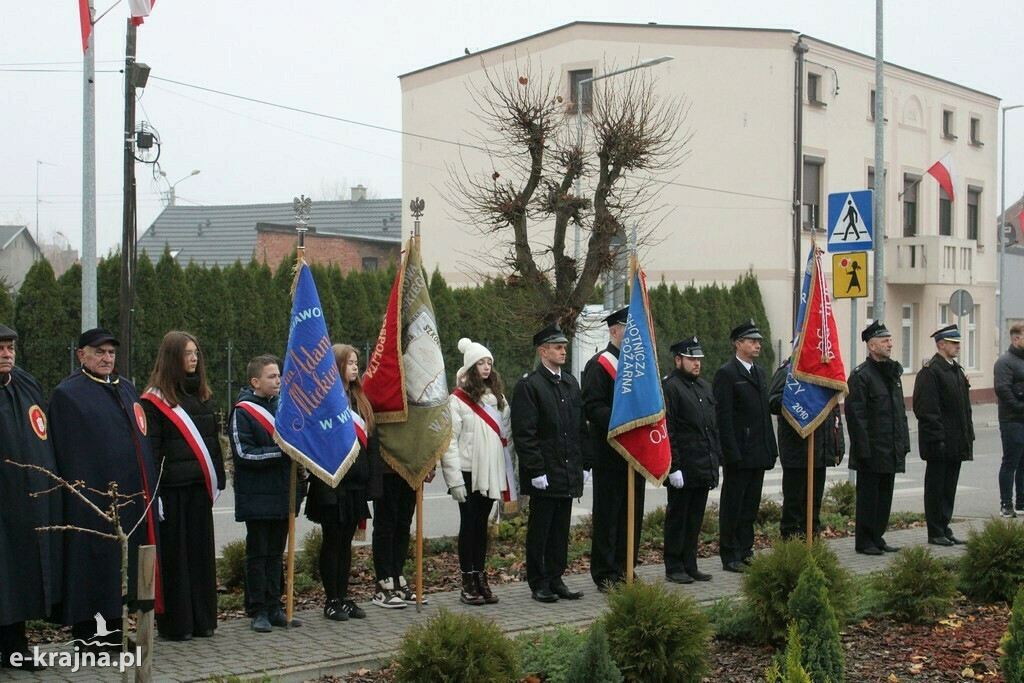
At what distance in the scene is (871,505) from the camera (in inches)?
433

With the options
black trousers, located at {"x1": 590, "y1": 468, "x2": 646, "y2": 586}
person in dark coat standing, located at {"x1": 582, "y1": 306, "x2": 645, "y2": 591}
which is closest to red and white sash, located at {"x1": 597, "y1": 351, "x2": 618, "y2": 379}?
person in dark coat standing, located at {"x1": 582, "y1": 306, "x2": 645, "y2": 591}

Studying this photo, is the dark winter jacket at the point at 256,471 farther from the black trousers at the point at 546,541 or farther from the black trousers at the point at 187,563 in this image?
the black trousers at the point at 546,541

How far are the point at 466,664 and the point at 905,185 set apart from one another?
3684 centimetres

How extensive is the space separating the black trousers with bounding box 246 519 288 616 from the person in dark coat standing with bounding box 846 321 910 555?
5.62 metres

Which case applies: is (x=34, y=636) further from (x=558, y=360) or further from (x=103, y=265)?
(x=103, y=265)

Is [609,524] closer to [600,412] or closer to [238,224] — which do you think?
A: [600,412]

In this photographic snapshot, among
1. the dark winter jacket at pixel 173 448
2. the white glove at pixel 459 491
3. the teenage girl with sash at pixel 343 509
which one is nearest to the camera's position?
the dark winter jacket at pixel 173 448

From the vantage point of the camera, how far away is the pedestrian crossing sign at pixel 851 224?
13914 mm

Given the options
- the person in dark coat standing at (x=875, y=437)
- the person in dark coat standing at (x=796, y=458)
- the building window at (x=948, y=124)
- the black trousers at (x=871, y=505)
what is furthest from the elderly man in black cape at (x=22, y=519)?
the building window at (x=948, y=124)

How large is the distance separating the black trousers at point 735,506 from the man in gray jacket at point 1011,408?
4.54 meters

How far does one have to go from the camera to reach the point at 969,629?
7.99 m

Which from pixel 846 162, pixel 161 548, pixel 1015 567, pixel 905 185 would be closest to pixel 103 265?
pixel 161 548

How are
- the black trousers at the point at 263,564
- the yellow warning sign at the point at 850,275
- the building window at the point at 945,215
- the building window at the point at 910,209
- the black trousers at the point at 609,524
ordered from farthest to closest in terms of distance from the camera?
the building window at the point at 945,215, the building window at the point at 910,209, the yellow warning sign at the point at 850,275, the black trousers at the point at 609,524, the black trousers at the point at 263,564

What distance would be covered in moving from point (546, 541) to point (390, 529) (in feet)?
3.87
